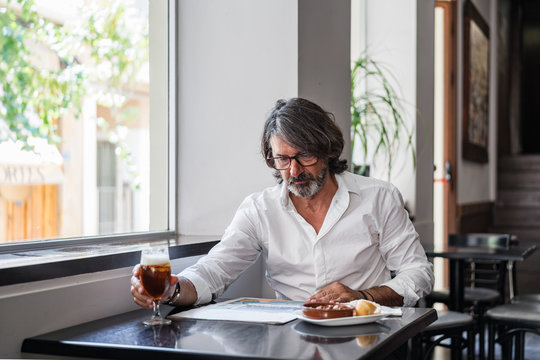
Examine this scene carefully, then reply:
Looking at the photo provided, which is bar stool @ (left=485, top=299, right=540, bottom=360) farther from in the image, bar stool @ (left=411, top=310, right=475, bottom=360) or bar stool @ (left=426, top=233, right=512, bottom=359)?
bar stool @ (left=426, top=233, right=512, bottom=359)

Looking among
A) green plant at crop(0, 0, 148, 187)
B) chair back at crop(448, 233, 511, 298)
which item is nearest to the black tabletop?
green plant at crop(0, 0, 148, 187)

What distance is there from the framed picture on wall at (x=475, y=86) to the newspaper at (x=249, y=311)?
17.2 ft

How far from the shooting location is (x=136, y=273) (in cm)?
184

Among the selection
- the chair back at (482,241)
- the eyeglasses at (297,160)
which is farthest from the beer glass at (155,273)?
the chair back at (482,241)

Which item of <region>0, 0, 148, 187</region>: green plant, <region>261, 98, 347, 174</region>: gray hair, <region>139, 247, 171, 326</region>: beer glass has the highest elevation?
<region>0, 0, 148, 187</region>: green plant

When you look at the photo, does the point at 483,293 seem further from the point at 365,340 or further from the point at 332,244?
the point at 365,340

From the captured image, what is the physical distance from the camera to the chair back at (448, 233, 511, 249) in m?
4.57

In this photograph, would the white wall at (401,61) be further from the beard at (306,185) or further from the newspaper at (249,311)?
the newspaper at (249,311)

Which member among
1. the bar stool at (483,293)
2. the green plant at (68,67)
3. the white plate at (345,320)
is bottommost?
the bar stool at (483,293)

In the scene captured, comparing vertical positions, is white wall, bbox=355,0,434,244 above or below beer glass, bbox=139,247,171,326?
above

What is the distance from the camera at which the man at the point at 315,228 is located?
228 centimetres

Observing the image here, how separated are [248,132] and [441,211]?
4.02m

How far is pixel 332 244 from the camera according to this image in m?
2.34

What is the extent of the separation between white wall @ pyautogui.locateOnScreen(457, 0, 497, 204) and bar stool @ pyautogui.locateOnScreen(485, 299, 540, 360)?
3339 millimetres
